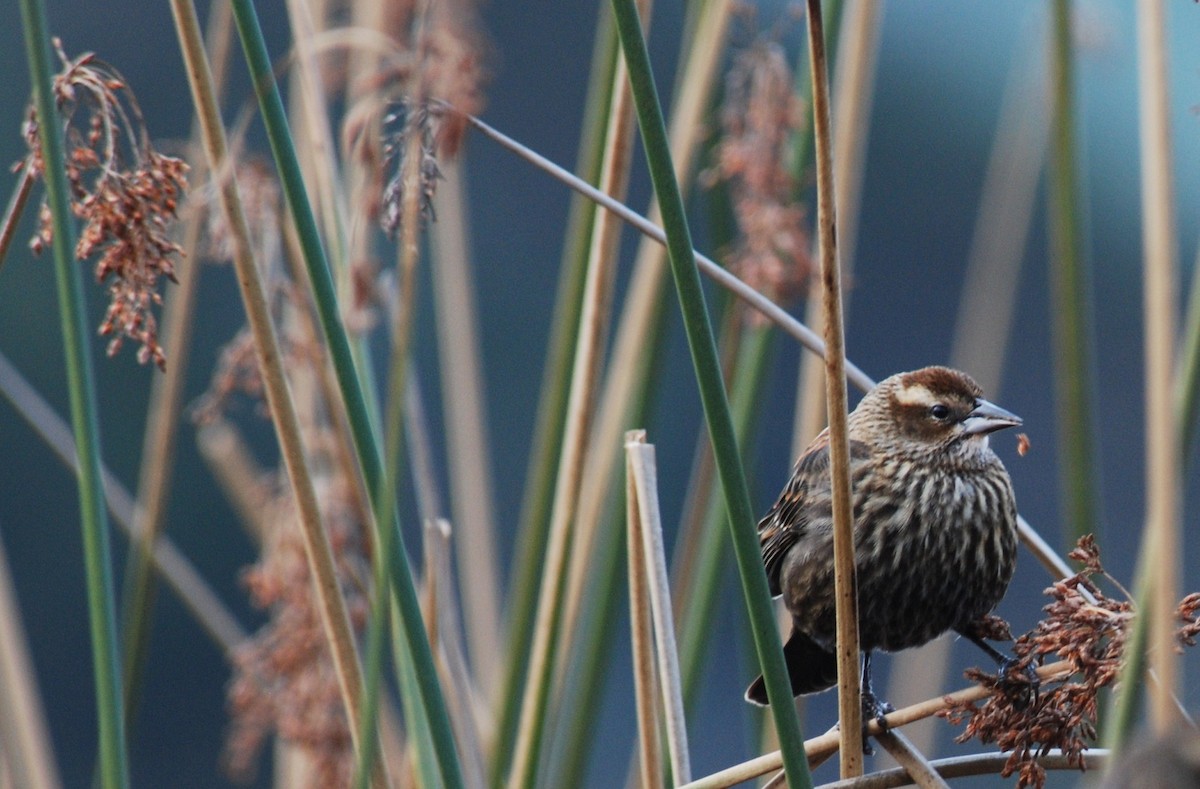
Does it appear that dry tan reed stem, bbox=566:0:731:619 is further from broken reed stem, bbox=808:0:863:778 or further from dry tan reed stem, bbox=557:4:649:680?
broken reed stem, bbox=808:0:863:778

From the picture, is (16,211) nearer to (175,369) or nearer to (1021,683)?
(175,369)

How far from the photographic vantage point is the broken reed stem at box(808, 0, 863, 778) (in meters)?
1.25

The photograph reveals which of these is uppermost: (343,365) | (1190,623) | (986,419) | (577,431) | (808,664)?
(343,365)

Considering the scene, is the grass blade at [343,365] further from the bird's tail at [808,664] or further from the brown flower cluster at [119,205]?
the bird's tail at [808,664]

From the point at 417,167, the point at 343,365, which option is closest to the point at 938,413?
the point at 417,167

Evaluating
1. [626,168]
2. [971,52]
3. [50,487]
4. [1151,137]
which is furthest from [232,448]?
[971,52]

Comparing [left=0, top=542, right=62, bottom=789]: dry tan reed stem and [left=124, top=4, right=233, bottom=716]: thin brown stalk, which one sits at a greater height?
[left=124, top=4, right=233, bottom=716]: thin brown stalk

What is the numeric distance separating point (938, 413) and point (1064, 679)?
945mm

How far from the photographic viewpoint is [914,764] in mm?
1562

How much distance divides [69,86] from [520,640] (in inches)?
40.3

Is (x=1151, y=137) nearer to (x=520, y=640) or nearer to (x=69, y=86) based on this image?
(x=69, y=86)

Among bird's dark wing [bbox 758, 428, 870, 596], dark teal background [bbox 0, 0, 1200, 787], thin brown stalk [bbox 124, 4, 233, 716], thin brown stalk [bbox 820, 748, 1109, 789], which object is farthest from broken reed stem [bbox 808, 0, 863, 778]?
dark teal background [bbox 0, 0, 1200, 787]

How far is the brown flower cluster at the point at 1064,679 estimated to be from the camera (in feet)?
4.43

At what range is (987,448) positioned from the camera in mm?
2299
